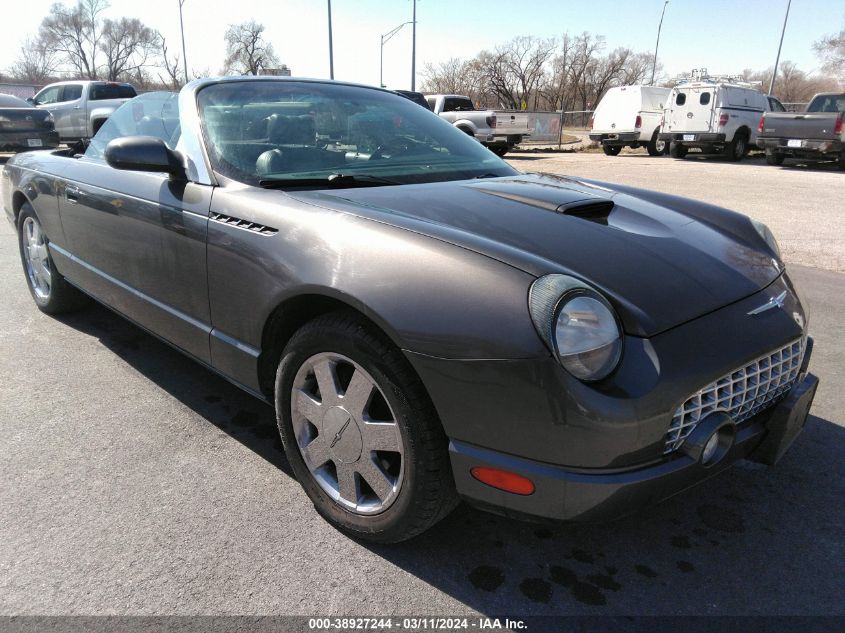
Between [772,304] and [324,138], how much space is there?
192 centimetres

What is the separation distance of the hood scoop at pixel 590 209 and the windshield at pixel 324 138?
624mm

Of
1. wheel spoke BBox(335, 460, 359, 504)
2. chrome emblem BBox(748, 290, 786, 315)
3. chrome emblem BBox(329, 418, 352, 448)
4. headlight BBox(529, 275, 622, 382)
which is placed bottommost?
wheel spoke BBox(335, 460, 359, 504)

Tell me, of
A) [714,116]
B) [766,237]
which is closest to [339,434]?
[766,237]

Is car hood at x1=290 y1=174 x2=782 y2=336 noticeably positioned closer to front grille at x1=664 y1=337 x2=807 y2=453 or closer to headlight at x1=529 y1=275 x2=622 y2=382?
headlight at x1=529 y1=275 x2=622 y2=382

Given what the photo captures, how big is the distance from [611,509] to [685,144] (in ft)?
64.2

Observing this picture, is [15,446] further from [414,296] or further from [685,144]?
[685,144]

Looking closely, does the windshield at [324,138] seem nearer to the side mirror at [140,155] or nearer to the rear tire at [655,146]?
the side mirror at [140,155]

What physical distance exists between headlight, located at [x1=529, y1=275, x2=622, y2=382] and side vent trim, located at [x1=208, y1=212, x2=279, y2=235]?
3.27 feet

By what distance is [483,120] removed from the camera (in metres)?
18.3

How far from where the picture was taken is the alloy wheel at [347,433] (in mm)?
1950

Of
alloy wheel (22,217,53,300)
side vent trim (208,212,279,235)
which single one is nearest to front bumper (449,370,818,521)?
side vent trim (208,212,279,235)

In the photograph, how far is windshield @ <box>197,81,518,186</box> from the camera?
257 cm

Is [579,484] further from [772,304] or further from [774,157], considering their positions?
[774,157]

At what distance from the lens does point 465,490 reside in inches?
70.2
